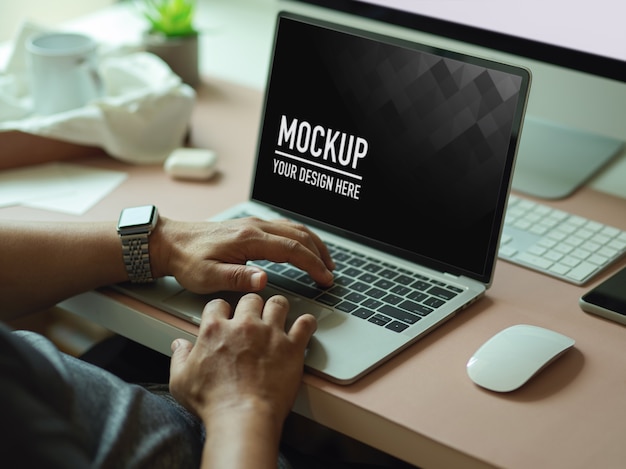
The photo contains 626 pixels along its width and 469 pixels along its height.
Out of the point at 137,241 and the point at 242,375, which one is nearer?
the point at 242,375

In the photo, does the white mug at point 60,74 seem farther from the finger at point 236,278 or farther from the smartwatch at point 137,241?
the finger at point 236,278

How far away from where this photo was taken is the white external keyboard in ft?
3.43

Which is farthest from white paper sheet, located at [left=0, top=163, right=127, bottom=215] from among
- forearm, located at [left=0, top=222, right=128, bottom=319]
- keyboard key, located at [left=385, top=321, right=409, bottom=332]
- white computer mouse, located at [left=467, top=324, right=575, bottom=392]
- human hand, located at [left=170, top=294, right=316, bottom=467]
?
white computer mouse, located at [left=467, top=324, right=575, bottom=392]

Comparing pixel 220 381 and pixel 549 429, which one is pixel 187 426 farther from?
pixel 549 429

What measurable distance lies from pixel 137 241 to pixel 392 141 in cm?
32

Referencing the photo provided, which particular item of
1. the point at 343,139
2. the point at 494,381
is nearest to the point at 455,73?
the point at 343,139

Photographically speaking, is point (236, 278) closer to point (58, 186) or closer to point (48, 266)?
point (48, 266)

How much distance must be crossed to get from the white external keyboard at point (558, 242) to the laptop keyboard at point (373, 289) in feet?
0.45

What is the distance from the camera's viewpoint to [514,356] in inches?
34.1

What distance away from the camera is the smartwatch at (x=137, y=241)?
0.98m

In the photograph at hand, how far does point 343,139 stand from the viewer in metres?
1.03

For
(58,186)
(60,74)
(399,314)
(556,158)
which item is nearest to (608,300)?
(399,314)

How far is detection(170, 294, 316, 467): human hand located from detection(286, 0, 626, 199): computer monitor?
19.7 inches

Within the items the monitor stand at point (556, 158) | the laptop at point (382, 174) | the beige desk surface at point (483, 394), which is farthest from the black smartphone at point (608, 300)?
the monitor stand at point (556, 158)
